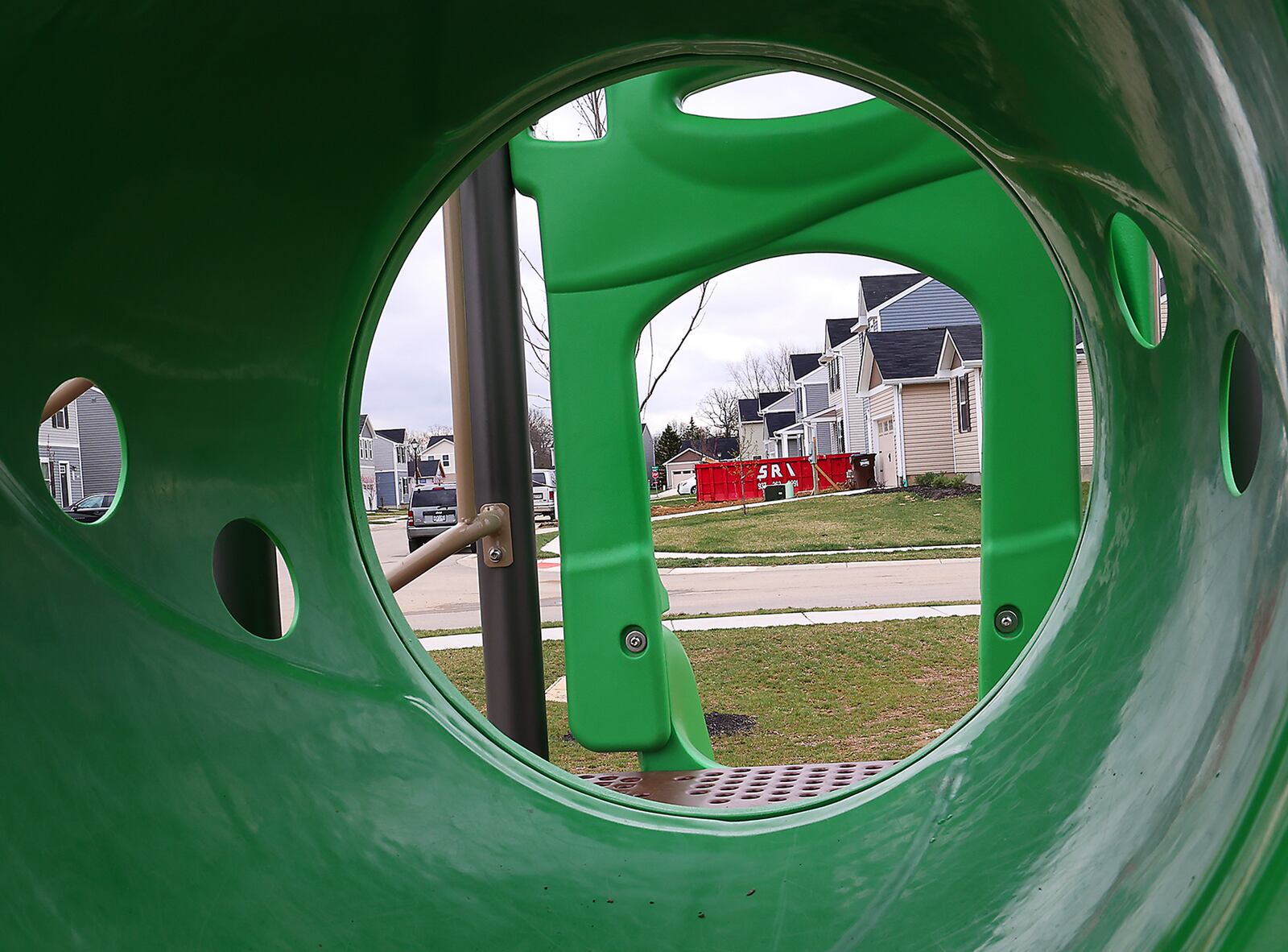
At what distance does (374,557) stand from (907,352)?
21.3m

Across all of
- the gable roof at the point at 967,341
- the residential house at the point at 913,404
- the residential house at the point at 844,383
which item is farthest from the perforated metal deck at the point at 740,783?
the residential house at the point at 844,383

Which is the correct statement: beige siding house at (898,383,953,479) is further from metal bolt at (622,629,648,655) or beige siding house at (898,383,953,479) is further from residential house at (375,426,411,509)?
residential house at (375,426,411,509)

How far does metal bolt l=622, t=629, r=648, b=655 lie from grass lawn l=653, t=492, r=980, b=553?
362 inches

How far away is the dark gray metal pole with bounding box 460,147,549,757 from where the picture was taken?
2.62 meters

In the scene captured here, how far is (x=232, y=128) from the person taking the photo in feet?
4.66

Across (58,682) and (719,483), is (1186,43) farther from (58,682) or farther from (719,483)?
(719,483)

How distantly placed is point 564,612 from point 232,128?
4.88 ft

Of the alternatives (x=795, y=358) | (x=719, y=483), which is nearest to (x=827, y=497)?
(x=719, y=483)

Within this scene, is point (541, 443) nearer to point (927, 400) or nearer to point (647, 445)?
point (647, 445)

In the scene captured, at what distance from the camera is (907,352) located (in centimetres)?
2217

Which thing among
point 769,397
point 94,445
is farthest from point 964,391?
point 769,397

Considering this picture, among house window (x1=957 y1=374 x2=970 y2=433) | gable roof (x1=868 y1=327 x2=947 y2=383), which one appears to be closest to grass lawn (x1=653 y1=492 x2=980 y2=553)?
house window (x1=957 y1=374 x2=970 y2=433)

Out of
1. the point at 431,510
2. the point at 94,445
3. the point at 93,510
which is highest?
the point at 94,445

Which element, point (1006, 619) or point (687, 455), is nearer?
point (1006, 619)
